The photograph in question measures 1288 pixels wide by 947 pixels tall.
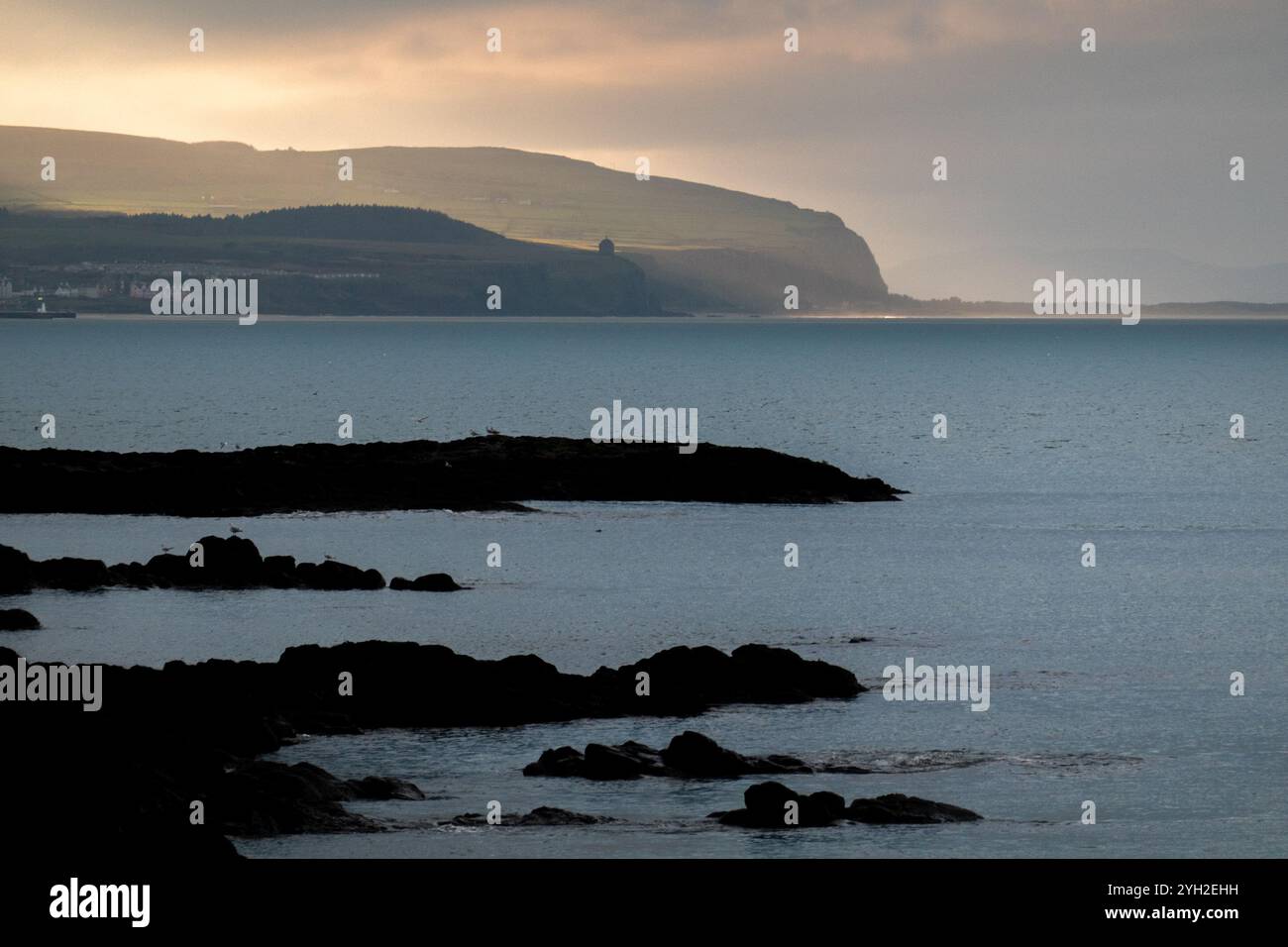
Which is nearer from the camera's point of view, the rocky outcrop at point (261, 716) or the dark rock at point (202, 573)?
the rocky outcrop at point (261, 716)

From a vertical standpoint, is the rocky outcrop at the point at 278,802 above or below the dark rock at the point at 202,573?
below

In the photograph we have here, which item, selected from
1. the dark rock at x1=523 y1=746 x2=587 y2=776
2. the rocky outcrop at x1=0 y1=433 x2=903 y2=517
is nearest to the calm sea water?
the dark rock at x1=523 y1=746 x2=587 y2=776

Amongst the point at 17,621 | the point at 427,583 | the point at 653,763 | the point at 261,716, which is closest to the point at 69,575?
the point at 17,621

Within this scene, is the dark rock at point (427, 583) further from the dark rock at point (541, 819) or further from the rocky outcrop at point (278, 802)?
the dark rock at point (541, 819)

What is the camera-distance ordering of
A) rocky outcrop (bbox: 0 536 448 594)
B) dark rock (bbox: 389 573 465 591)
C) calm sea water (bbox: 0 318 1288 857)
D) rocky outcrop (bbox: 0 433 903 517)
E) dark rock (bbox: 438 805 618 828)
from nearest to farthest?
dark rock (bbox: 438 805 618 828)
calm sea water (bbox: 0 318 1288 857)
rocky outcrop (bbox: 0 536 448 594)
dark rock (bbox: 389 573 465 591)
rocky outcrop (bbox: 0 433 903 517)

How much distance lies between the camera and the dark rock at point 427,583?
152 ft

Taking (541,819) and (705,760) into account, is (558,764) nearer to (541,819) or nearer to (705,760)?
(705,760)

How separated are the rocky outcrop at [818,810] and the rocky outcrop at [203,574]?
23.7 m

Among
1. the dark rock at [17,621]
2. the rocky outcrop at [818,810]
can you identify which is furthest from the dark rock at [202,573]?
the rocky outcrop at [818,810]

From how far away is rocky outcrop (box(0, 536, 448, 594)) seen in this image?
45031mm

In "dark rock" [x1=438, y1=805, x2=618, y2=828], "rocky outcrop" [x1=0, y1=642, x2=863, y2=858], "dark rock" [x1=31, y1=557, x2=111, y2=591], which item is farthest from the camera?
"dark rock" [x1=31, y1=557, x2=111, y2=591]

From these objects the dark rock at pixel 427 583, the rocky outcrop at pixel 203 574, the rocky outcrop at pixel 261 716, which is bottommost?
the rocky outcrop at pixel 261 716

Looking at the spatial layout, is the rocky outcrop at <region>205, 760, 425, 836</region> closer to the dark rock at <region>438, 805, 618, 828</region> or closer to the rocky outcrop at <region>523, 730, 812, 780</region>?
the dark rock at <region>438, 805, 618, 828</region>

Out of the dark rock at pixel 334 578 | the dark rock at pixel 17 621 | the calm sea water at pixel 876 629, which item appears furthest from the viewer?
the dark rock at pixel 334 578
